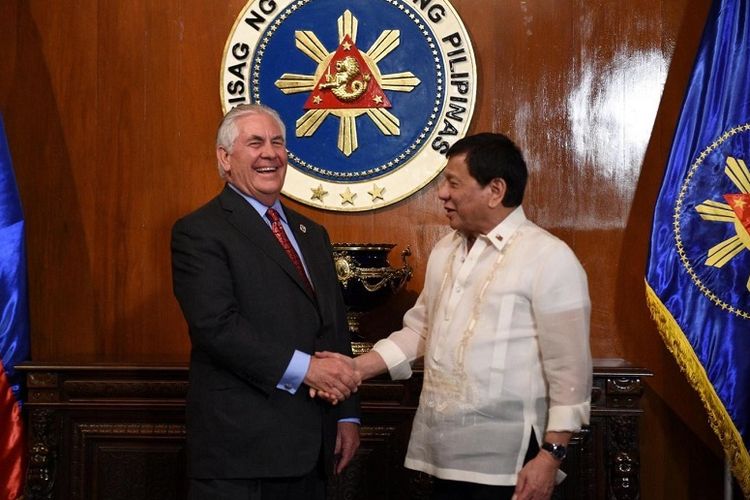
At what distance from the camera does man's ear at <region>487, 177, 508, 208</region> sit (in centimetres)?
221

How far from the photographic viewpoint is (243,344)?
2193 millimetres

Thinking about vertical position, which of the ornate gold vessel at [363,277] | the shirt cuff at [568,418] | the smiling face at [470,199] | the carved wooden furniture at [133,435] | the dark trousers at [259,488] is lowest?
the carved wooden furniture at [133,435]

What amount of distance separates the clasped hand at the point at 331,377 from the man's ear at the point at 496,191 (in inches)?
20.7

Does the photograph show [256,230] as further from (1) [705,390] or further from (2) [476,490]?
(1) [705,390]

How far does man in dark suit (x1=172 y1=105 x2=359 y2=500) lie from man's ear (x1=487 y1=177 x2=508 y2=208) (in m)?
0.50

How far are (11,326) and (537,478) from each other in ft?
6.63

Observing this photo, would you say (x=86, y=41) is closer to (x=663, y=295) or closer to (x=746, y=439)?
(x=663, y=295)

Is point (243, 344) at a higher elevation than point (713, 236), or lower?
lower

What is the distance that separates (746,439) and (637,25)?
147 centimetres

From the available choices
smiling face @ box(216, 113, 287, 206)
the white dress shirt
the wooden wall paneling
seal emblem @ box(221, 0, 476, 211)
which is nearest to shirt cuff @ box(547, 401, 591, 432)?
the white dress shirt

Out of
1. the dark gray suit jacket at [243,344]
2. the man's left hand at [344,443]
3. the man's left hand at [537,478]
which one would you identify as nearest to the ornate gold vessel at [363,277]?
the man's left hand at [344,443]

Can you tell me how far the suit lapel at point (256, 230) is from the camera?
91.9 inches

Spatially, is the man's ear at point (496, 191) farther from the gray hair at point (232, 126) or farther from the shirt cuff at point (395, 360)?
the gray hair at point (232, 126)

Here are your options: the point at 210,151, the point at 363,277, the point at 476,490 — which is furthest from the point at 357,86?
the point at 476,490
